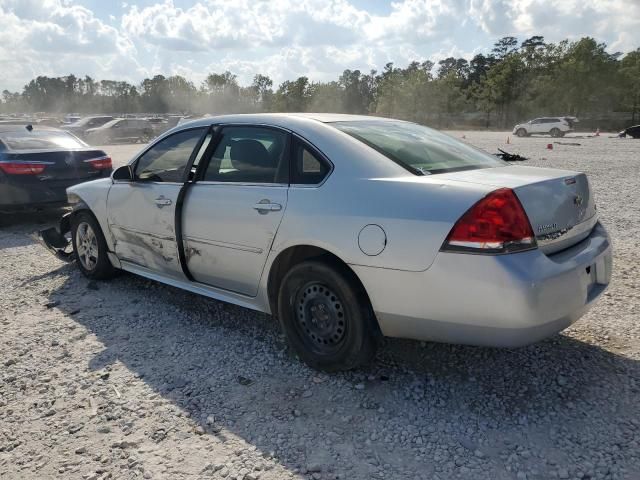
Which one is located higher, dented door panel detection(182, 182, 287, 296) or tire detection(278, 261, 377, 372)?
dented door panel detection(182, 182, 287, 296)

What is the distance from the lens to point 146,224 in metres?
4.48

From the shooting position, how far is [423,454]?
263cm

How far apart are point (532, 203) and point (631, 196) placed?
830 centimetres

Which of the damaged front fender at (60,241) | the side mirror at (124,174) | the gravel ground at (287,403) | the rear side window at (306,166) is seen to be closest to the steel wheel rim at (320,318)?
the gravel ground at (287,403)

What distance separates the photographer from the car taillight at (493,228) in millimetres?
2695

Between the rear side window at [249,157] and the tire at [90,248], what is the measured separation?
175 centimetres

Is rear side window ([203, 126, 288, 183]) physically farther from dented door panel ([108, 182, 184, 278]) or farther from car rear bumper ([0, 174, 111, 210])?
car rear bumper ([0, 174, 111, 210])

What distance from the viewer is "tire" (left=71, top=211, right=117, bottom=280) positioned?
5.17m

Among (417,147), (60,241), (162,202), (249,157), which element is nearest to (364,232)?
(417,147)

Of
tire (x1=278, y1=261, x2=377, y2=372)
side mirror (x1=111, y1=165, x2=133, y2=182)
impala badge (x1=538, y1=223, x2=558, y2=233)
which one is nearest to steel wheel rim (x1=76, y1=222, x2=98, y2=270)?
side mirror (x1=111, y1=165, x2=133, y2=182)

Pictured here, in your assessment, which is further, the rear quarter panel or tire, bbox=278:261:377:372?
tire, bbox=278:261:377:372

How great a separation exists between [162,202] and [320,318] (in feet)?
5.69

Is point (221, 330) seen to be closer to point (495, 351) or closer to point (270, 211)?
point (270, 211)

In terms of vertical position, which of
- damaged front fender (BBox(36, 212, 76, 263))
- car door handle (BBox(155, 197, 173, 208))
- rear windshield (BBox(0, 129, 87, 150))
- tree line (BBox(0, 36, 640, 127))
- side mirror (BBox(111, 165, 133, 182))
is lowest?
damaged front fender (BBox(36, 212, 76, 263))
